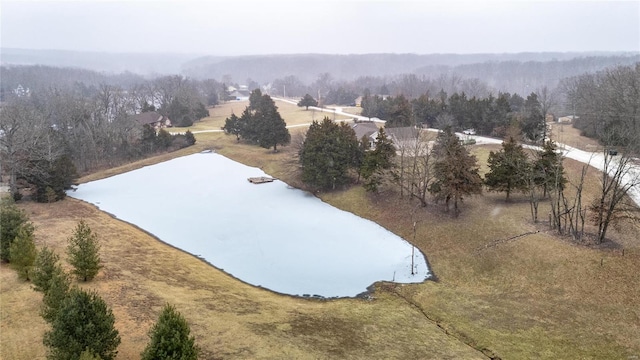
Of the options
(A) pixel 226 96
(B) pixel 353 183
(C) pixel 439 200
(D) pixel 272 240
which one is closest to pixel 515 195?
(C) pixel 439 200

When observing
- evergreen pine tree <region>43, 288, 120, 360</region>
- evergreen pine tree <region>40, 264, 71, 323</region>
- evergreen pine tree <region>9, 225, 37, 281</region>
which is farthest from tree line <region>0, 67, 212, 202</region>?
evergreen pine tree <region>43, 288, 120, 360</region>

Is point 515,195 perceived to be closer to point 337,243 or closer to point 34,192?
point 337,243

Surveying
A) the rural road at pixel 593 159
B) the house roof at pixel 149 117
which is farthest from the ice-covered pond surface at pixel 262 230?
the house roof at pixel 149 117

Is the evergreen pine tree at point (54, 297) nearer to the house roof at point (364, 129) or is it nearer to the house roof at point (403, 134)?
the house roof at point (403, 134)

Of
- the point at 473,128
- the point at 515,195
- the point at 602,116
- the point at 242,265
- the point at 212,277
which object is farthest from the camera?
the point at 473,128

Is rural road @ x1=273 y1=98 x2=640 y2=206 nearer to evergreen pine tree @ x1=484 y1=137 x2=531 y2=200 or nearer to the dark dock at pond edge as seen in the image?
evergreen pine tree @ x1=484 y1=137 x2=531 y2=200

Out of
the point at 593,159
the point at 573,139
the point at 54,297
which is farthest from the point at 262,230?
the point at 573,139
